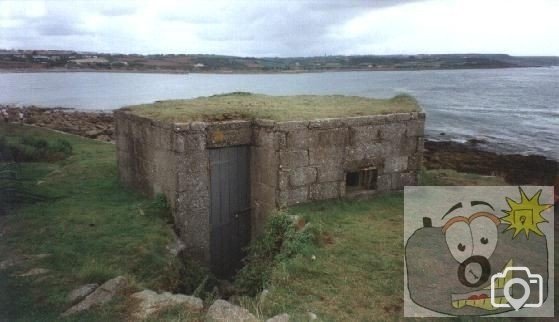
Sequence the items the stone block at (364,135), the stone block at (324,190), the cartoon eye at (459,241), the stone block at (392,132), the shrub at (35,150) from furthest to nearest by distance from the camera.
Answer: the shrub at (35,150)
the stone block at (392,132)
the stone block at (364,135)
the stone block at (324,190)
the cartoon eye at (459,241)

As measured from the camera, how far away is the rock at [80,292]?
539 centimetres

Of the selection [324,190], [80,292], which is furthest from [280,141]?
[80,292]

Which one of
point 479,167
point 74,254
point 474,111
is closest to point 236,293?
point 74,254

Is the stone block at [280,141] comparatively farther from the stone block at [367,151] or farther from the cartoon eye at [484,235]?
the cartoon eye at [484,235]

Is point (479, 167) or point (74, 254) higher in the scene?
point (74, 254)

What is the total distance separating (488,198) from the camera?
31.9 feet

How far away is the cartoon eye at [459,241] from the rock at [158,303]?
150 inches

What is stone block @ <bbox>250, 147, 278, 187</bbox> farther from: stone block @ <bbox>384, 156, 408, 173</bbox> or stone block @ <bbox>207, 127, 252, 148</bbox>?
stone block @ <bbox>384, 156, 408, 173</bbox>

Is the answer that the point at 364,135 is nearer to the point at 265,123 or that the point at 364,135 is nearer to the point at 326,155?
the point at 326,155

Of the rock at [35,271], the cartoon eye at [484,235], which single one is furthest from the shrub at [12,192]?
the cartoon eye at [484,235]

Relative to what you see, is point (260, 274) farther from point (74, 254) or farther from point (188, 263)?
point (74, 254)

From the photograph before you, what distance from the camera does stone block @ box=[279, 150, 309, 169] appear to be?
8.20m

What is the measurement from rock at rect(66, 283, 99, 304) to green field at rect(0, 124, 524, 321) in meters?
0.10

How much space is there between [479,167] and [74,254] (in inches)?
678
